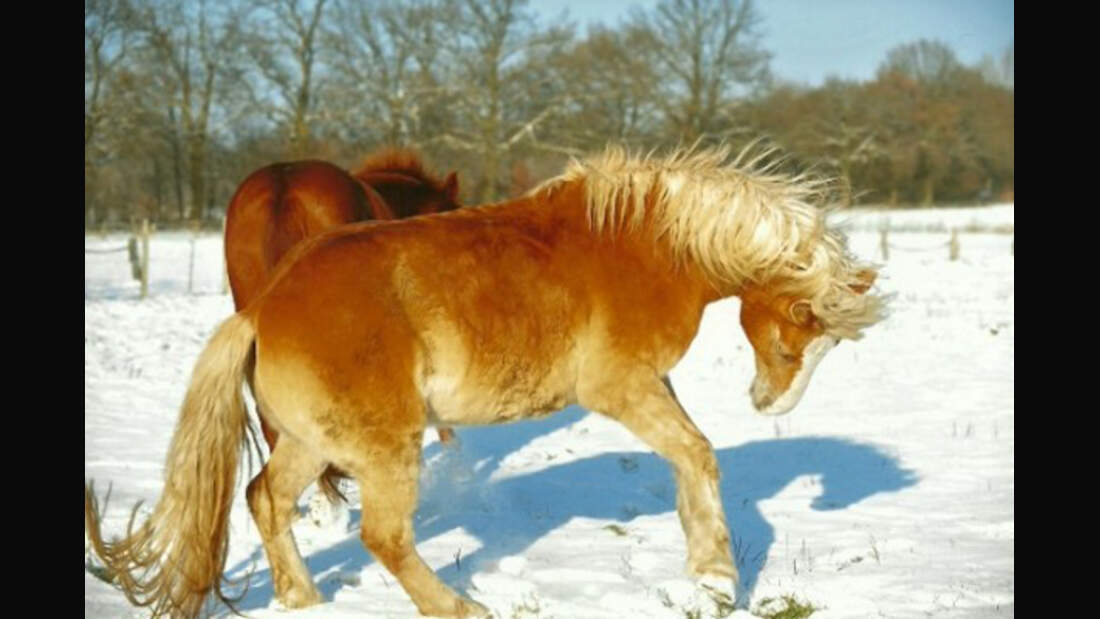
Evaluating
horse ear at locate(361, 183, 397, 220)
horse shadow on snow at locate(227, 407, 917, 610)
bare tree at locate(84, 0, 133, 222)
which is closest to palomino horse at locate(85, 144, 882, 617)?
horse shadow on snow at locate(227, 407, 917, 610)

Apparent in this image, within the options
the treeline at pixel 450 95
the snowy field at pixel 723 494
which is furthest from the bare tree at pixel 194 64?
the snowy field at pixel 723 494

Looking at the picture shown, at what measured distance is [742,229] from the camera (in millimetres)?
4621

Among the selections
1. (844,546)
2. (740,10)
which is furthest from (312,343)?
(740,10)

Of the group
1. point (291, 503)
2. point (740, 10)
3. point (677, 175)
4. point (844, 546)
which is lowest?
point (844, 546)

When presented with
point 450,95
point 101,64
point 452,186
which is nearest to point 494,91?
point 450,95

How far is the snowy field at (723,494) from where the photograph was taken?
169 inches

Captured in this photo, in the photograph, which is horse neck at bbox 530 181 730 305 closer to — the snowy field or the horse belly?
the horse belly

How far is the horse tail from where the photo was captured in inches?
152

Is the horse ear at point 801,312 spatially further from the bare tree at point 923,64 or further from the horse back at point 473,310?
the bare tree at point 923,64

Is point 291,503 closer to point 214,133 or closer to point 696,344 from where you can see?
point 696,344

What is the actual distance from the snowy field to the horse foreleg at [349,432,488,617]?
0.64 ft

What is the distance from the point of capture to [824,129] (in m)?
35.9

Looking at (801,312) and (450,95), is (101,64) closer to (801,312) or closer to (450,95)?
(450,95)

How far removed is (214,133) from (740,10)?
52.1 ft
